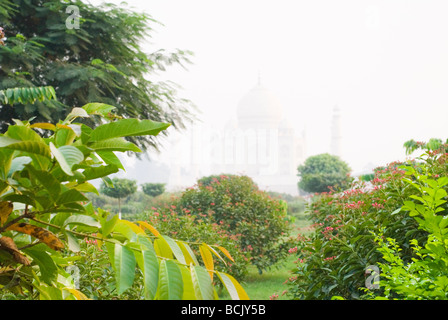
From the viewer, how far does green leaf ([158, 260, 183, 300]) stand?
511mm

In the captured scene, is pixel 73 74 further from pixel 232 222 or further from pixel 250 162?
pixel 250 162

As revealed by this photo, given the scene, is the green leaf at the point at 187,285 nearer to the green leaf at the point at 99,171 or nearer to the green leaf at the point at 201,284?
the green leaf at the point at 201,284

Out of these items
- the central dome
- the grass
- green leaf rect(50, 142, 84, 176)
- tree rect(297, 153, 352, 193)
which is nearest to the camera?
green leaf rect(50, 142, 84, 176)

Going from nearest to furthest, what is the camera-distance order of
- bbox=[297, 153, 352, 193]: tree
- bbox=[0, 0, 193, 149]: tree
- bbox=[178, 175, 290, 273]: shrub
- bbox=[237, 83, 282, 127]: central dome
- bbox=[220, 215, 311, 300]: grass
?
bbox=[220, 215, 311, 300]: grass < bbox=[178, 175, 290, 273]: shrub < bbox=[0, 0, 193, 149]: tree < bbox=[297, 153, 352, 193]: tree < bbox=[237, 83, 282, 127]: central dome

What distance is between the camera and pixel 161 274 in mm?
529

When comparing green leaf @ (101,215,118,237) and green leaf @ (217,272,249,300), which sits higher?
green leaf @ (101,215,118,237)

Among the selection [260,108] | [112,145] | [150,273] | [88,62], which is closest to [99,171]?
[112,145]

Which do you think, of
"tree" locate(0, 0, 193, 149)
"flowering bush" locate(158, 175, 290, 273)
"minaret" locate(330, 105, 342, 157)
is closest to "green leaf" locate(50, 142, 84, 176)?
"flowering bush" locate(158, 175, 290, 273)

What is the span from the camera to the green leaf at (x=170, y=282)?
0.51m

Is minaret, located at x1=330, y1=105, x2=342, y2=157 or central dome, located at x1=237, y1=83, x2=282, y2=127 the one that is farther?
central dome, located at x1=237, y1=83, x2=282, y2=127

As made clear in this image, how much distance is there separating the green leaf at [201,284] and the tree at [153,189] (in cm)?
1225

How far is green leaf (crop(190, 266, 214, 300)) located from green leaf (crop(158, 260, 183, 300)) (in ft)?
0.05

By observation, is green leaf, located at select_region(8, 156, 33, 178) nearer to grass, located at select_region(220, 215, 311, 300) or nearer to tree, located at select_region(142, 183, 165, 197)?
grass, located at select_region(220, 215, 311, 300)

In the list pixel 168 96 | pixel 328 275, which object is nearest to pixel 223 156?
pixel 168 96
